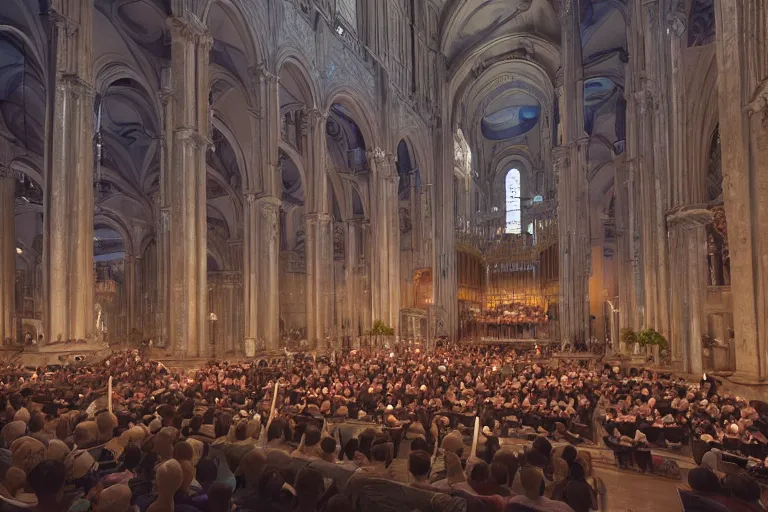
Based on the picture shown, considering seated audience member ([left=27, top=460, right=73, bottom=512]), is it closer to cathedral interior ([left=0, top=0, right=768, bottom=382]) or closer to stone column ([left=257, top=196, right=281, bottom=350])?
cathedral interior ([left=0, top=0, right=768, bottom=382])

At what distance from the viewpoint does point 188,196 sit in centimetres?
2095

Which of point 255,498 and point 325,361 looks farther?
point 325,361

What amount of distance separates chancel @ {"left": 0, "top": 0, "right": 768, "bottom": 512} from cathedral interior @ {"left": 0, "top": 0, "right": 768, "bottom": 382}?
0.14 meters

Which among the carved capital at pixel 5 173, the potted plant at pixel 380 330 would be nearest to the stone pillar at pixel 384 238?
the potted plant at pixel 380 330

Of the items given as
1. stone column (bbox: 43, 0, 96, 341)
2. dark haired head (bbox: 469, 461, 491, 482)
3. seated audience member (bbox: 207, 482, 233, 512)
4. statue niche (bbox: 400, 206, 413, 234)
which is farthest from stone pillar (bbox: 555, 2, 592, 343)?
seated audience member (bbox: 207, 482, 233, 512)

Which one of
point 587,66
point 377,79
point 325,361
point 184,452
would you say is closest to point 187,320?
point 325,361

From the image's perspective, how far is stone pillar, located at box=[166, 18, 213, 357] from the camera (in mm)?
20375

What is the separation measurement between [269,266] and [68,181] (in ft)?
32.9

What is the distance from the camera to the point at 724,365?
66.0ft

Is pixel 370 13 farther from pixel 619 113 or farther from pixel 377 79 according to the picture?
pixel 619 113

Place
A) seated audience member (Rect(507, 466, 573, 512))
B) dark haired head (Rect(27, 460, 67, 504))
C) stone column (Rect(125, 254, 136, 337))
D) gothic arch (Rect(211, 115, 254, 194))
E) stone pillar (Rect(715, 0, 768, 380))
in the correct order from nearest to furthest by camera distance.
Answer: dark haired head (Rect(27, 460, 67, 504)), seated audience member (Rect(507, 466, 573, 512)), stone pillar (Rect(715, 0, 768, 380)), gothic arch (Rect(211, 115, 254, 194)), stone column (Rect(125, 254, 136, 337))

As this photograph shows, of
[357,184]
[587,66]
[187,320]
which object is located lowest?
[187,320]

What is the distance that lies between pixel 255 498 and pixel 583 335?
106 feet

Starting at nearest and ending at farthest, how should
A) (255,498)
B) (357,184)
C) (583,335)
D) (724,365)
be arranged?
(255,498) → (724,365) → (583,335) → (357,184)
